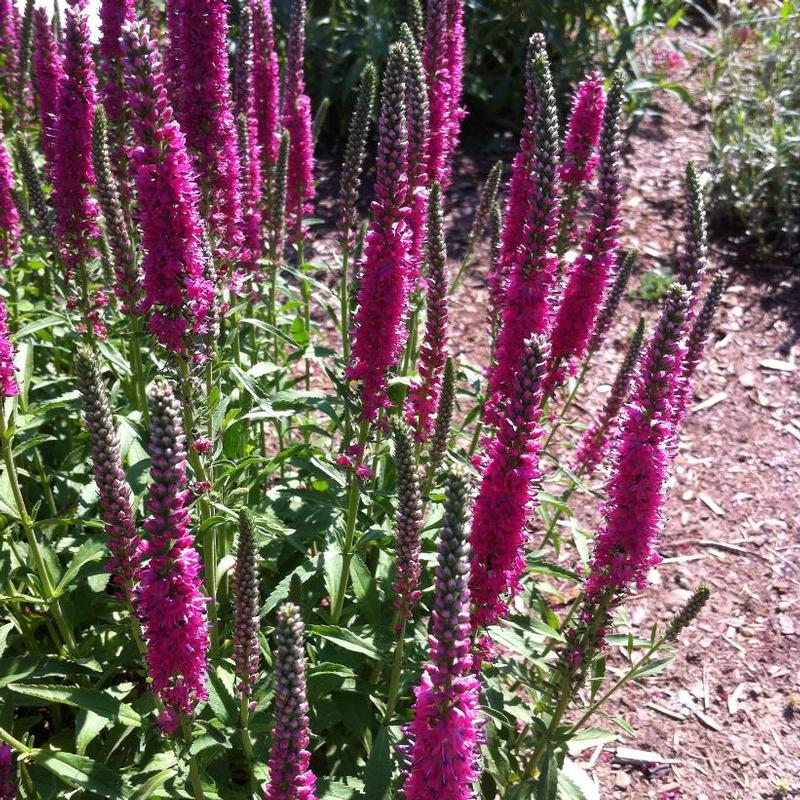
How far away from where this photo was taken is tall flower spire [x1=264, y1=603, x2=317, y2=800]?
8.18 feet

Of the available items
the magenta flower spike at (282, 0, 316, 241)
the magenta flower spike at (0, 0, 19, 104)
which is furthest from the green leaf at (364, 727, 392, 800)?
the magenta flower spike at (0, 0, 19, 104)

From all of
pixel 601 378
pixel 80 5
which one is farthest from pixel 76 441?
pixel 601 378

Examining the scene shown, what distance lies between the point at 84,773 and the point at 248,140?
365 centimetres

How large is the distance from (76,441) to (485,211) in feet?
10.4

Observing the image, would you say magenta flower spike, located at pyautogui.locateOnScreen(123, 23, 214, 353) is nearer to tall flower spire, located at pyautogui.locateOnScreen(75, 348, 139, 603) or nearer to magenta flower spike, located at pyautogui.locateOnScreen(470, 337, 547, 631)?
tall flower spire, located at pyautogui.locateOnScreen(75, 348, 139, 603)

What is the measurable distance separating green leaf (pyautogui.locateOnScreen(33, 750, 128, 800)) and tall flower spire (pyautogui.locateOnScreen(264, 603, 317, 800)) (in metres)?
1.34

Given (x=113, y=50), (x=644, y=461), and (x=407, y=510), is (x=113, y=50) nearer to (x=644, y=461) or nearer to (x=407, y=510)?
(x=407, y=510)

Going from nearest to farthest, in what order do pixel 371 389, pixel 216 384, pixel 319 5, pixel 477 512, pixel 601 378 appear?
1. pixel 477 512
2. pixel 371 389
3. pixel 216 384
4. pixel 601 378
5. pixel 319 5

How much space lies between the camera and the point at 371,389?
417cm

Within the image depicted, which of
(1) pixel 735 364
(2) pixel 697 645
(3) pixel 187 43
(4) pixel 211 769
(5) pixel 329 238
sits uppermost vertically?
(3) pixel 187 43

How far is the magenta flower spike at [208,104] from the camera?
4.27 m

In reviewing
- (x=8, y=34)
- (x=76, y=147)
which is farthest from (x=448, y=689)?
(x=8, y=34)

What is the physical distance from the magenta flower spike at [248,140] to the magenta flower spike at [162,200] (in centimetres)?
158

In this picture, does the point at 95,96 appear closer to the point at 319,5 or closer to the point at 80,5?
the point at 80,5
